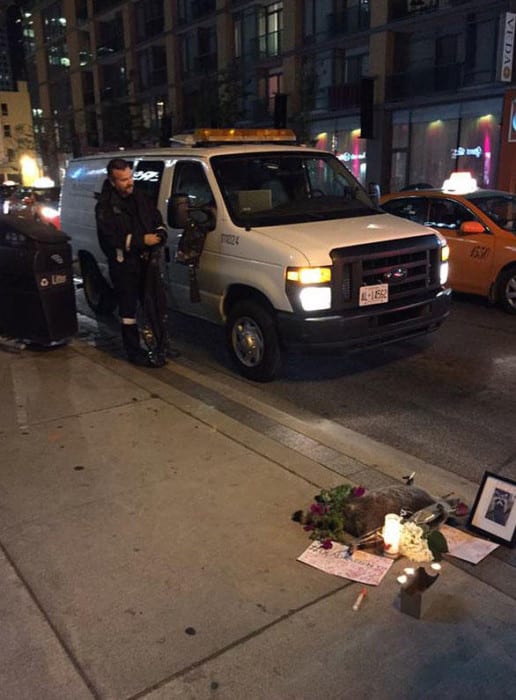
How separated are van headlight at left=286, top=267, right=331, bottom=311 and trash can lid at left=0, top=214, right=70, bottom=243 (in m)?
2.60

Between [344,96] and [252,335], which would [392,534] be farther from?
[344,96]

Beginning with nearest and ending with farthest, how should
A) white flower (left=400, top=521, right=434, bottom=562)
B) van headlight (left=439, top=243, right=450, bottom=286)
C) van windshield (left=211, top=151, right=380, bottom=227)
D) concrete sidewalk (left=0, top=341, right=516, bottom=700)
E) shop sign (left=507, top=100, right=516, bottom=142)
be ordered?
concrete sidewalk (left=0, top=341, right=516, bottom=700)
white flower (left=400, top=521, right=434, bottom=562)
van windshield (left=211, top=151, right=380, bottom=227)
van headlight (left=439, top=243, right=450, bottom=286)
shop sign (left=507, top=100, right=516, bottom=142)

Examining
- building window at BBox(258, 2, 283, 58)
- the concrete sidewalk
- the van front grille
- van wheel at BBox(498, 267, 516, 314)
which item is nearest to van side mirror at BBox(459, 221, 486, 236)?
van wheel at BBox(498, 267, 516, 314)

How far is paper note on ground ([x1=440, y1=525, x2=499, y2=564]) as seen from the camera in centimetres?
335

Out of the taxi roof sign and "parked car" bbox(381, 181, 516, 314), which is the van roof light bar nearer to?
the taxi roof sign

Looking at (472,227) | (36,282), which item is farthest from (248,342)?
(472,227)

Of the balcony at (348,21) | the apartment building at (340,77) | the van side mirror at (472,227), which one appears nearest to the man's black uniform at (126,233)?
the van side mirror at (472,227)

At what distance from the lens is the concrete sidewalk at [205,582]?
2572 mm

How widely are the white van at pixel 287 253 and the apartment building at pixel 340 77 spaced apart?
38.7 ft

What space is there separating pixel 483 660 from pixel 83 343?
5.80m

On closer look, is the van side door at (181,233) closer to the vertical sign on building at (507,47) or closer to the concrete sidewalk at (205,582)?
the concrete sidewalk at (205,582)

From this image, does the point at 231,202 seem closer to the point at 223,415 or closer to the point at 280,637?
the point at 223,415

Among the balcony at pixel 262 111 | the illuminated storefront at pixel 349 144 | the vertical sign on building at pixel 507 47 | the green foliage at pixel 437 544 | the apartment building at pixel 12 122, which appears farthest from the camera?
the apartment building at pixel 12 122

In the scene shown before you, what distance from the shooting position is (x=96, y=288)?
9008mm
